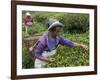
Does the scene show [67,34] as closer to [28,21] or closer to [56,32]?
[56,32]

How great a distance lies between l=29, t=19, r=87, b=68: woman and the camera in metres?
2.08

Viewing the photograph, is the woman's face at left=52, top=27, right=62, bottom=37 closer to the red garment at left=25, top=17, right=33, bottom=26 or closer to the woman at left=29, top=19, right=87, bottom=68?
the woman at left=29, top=19, right=87, bottom=68

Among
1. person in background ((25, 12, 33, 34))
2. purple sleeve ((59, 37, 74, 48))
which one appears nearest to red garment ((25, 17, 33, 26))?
person in background ((25, 12, 33, 34))

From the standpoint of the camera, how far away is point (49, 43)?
212 cm

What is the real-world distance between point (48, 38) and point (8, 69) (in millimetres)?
480

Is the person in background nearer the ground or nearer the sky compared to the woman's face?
nearer the sky

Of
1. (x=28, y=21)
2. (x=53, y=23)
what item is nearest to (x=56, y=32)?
(x=53, y=23)

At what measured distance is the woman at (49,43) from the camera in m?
2.08

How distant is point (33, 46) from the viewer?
2059 mm

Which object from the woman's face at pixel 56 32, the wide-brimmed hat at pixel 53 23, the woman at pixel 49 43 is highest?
the wide-brimmed hat at pixel 53 23

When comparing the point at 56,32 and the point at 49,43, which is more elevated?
the point at 56,32

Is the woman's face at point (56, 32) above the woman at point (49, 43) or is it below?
above

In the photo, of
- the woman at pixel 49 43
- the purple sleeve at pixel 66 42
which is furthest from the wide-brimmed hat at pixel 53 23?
the purple sleeve at pixel 66 42

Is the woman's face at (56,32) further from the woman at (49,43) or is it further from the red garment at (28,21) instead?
the red garment at (28,21)
